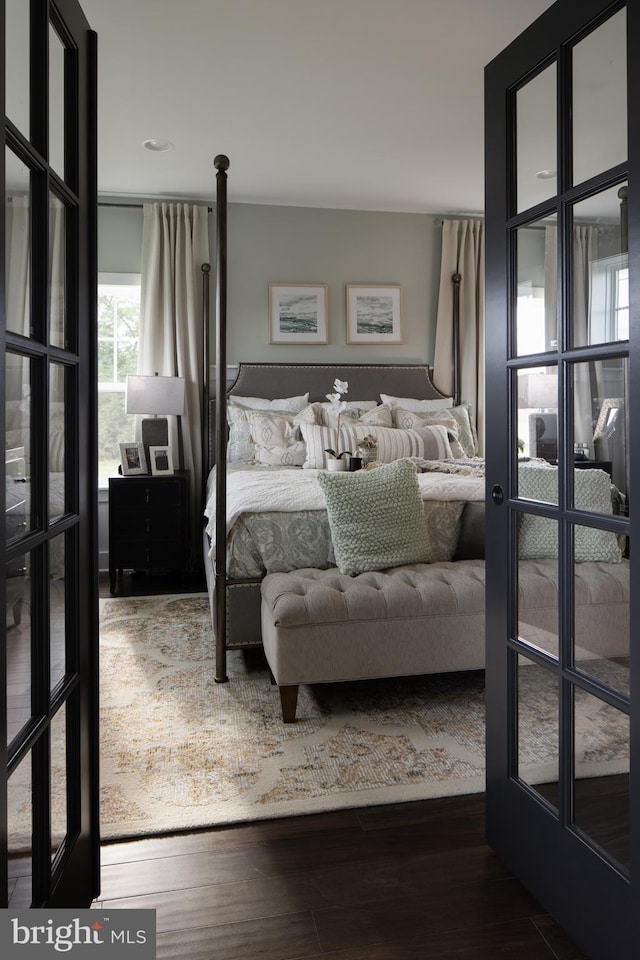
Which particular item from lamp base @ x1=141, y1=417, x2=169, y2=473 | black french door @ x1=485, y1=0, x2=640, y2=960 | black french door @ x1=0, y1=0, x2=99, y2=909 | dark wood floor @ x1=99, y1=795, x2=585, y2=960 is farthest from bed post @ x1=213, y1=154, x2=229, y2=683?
lamp base @ x1=141, y1=417, x2=169, y2=473

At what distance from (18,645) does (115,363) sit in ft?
14.2

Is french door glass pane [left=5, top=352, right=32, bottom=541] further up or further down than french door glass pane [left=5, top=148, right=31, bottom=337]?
further down

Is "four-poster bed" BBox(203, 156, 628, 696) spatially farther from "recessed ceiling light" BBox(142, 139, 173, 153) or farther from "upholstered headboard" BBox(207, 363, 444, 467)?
"recessed ceiling light" BBox(142, 139, 173, 153)

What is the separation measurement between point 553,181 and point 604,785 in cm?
129

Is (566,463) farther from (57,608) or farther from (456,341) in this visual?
(456,341)

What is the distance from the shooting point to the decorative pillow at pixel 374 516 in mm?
2801

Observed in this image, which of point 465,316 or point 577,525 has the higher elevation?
point 465,316

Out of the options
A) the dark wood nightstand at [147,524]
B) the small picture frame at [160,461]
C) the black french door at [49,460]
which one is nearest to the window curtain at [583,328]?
the black french door at [49,460]

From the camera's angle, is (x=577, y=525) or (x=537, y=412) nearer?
(x=577, y=525)

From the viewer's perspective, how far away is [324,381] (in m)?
5.24

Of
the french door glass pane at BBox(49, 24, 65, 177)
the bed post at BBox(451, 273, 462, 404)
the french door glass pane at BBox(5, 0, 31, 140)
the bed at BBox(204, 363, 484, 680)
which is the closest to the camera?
the french door glass pane at BBox(5, 0, 31, 140)

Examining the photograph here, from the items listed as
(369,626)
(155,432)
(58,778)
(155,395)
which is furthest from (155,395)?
(58,778)

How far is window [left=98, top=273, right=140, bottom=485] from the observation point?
5137 millimetres

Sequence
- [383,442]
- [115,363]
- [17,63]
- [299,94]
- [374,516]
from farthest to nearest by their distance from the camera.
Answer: [115,363] < [383,442] < [299,94] < [374,516] < [17,63]
